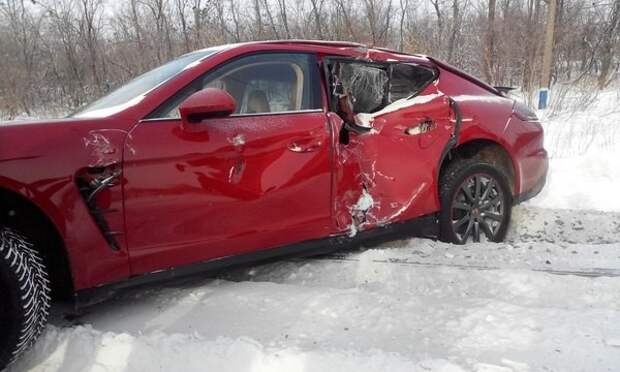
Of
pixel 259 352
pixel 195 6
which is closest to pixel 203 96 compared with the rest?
pixel 259 352

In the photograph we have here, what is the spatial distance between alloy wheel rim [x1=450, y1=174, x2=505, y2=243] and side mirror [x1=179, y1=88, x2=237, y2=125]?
1.95 meters

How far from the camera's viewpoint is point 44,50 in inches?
759

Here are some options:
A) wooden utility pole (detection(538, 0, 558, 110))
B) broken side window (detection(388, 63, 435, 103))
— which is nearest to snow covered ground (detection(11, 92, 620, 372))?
broken side window (detection(388, 63, 435, 103))

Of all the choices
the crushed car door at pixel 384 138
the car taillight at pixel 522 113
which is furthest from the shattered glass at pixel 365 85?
the car taillight at pixel 522 113

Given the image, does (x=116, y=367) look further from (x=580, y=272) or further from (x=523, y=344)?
(x=580, y=272)

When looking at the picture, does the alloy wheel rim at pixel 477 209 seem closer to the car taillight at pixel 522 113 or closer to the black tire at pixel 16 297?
the car taillight at pixel 522 113

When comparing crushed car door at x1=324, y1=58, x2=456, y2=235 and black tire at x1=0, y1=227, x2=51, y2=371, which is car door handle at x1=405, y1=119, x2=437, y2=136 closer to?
crushed car door at x1=324, y1=58, x2=456, y2=235

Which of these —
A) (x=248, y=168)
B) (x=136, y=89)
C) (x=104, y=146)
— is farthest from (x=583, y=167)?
(x=104, y=146)

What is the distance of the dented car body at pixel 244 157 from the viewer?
7.43 ft

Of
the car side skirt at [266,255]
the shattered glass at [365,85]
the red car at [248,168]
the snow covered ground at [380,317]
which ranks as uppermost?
the shattered glass at [365,85]

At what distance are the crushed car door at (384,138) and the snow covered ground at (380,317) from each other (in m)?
0.40

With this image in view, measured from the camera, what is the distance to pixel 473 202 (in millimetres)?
3660

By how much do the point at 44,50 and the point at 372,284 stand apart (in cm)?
2068

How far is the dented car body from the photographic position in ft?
7.43
